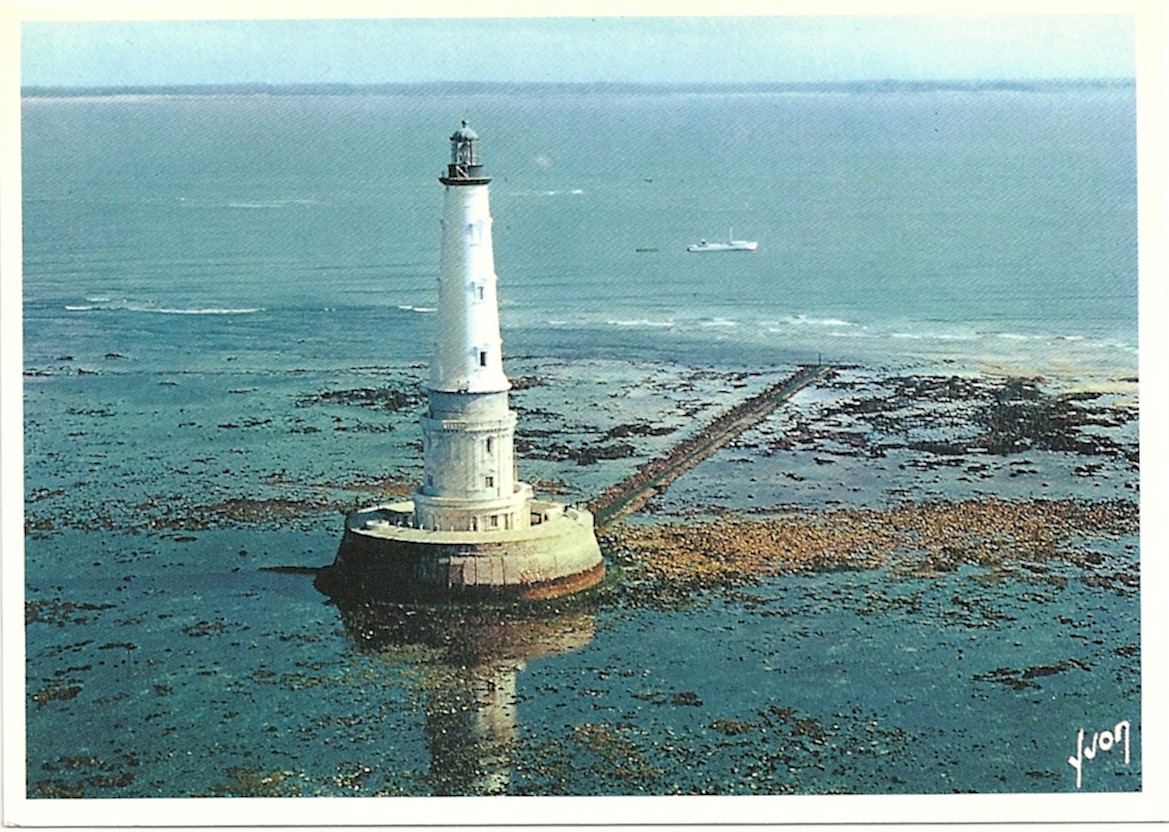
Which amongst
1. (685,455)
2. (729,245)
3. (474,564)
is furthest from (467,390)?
(729,245)

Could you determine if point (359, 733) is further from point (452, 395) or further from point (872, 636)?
point (872, 636)

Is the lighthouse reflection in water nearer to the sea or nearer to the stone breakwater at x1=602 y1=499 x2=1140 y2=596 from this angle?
the sea

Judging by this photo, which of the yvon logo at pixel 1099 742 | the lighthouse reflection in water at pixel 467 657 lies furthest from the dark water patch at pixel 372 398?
the yvon logo at pixel 1099 742

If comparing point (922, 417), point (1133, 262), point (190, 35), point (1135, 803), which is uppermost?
point (190, 35)

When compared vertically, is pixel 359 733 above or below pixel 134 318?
below

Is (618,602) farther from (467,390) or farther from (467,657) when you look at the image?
(467,390)

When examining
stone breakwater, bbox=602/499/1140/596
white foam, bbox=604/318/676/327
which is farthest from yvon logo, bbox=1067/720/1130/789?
white foam, bbox=604/318/676/327

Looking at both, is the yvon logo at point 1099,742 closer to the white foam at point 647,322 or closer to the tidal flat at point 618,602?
the tidal flat at point 618,602

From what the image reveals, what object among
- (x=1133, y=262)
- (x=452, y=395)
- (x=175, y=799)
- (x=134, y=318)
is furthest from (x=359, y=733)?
(x=1133, y=262)
